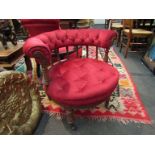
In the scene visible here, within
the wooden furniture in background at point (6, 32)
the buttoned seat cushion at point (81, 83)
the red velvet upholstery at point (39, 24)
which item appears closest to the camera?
the buttoned seat cushion at point (81, 83)

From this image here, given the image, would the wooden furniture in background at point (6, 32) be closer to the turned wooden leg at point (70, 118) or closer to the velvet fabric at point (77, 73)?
the velvet fabric at point (77, 73)

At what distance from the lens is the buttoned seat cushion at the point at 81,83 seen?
1.17 metres

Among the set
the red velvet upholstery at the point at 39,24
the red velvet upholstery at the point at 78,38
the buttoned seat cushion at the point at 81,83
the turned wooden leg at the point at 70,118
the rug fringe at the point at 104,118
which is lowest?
the rug fringe at the point at 104,118

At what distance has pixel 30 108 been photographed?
1441 mm

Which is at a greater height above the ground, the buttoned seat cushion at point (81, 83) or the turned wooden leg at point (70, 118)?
the buttoned seat cushion at point (81, 83)

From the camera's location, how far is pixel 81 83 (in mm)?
1256

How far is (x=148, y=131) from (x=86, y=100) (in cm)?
74

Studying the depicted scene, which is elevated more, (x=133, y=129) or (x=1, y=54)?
(x=1, y=54)

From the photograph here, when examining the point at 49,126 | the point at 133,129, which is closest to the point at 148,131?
the point at 133,129

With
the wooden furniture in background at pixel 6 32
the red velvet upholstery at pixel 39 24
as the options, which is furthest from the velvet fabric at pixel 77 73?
the wooden furniture in background at pixel 6 32

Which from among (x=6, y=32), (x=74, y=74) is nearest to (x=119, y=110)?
(x=74, y=74)

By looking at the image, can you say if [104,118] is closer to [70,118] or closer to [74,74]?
[70,118]
